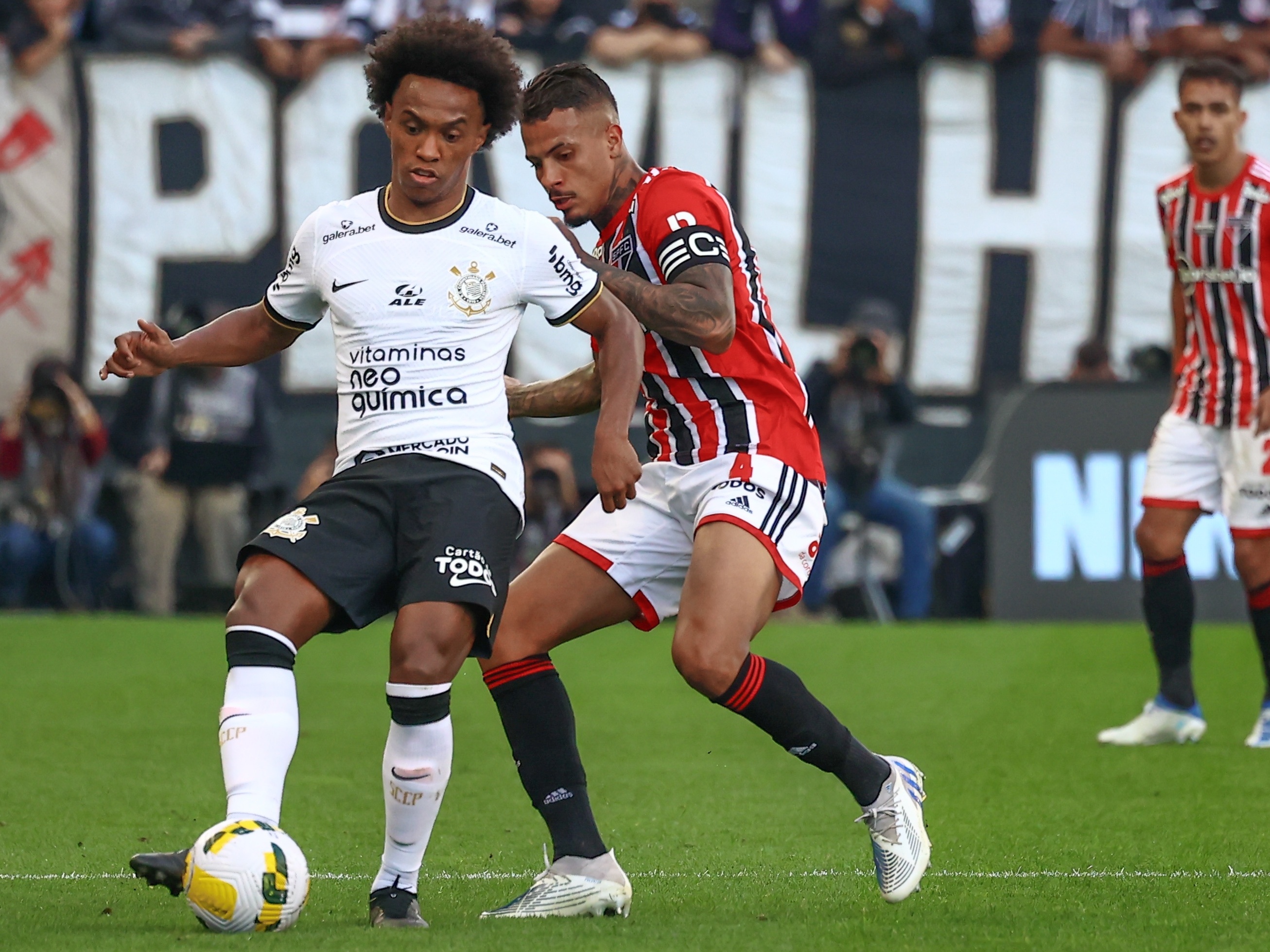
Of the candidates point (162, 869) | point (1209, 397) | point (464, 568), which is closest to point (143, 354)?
point (464, 568)

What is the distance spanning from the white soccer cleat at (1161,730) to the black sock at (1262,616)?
303mm

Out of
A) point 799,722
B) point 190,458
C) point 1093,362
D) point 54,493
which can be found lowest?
point 54,493

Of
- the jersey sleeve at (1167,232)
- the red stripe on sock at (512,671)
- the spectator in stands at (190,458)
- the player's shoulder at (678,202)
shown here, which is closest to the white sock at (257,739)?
the red stripe on sock at (512,671)

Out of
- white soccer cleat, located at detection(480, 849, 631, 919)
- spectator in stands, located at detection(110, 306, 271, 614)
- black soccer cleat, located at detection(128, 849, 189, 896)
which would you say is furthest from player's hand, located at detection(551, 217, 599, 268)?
spectator in stands, located at detection(110, 306, 271, 614)

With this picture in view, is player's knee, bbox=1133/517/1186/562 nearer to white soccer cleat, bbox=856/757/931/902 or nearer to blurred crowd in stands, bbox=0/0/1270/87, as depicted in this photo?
white soccer cleat, bbox=856/757/931/902

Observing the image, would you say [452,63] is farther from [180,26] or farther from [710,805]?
[180,26]

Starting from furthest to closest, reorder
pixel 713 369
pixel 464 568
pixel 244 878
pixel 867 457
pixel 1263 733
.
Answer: pixel 867 457, pixel 1263 733, pixel 713 369, pixel 464 568, pixel 244 878

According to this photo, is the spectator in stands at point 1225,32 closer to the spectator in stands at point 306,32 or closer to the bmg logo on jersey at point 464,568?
the spectator in stands at point 306,32

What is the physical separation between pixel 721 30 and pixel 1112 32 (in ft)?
9.64

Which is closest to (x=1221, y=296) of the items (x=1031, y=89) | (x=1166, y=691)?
(x=1166, y=691)

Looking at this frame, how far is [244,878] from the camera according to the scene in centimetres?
400

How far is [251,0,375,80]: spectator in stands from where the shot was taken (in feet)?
47.8

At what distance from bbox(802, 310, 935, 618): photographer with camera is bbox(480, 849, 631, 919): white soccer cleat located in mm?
8209

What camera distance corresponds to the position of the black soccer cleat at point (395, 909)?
14.2ft
